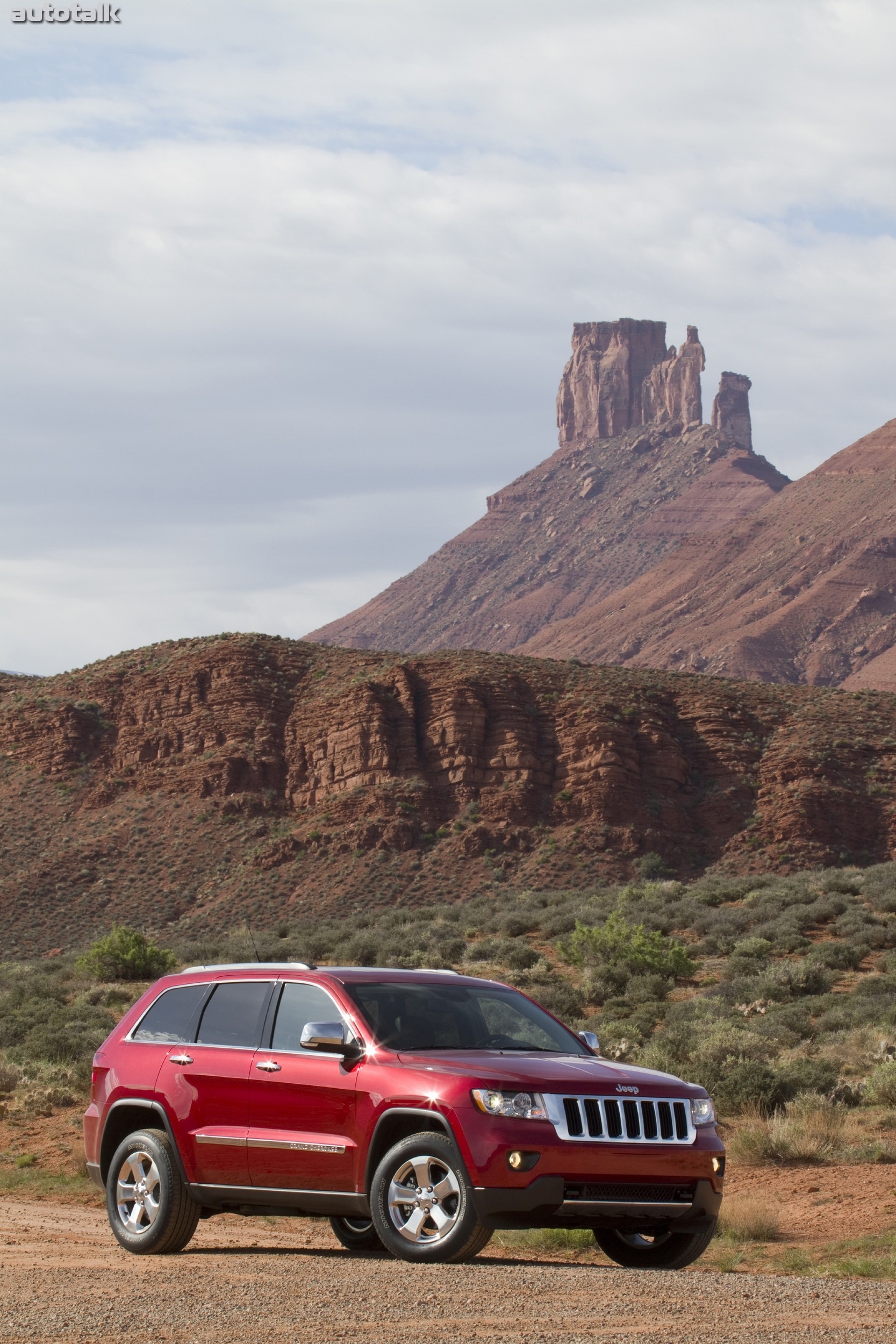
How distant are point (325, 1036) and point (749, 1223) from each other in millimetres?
4087

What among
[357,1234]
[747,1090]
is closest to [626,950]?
[747,1090]

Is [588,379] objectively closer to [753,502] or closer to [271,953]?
[753,502]

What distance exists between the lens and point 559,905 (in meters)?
39.3

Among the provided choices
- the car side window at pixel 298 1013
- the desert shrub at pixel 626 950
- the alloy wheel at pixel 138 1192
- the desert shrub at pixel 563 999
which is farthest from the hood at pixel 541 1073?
the desert shrub at pixel 626 950

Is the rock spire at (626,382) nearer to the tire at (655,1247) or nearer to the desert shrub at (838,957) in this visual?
the desert shrub at (838,957)

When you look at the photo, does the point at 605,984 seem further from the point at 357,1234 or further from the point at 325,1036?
the point at 325,1036

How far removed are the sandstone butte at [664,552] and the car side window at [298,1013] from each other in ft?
359

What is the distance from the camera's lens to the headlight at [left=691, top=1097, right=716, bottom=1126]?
868 cm

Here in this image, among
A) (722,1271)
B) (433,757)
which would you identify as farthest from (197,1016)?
(433,757)

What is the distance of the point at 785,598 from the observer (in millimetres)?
129750

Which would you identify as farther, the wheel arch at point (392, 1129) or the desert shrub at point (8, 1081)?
the desert shrub at point (8, 1081)

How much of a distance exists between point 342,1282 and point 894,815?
2083 inches

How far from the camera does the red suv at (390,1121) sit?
7.96 m

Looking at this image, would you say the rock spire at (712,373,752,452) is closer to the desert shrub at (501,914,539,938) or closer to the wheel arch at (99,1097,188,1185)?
the desert shrub at (501,914,539,938)
